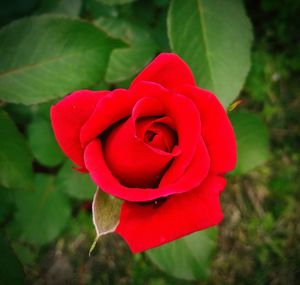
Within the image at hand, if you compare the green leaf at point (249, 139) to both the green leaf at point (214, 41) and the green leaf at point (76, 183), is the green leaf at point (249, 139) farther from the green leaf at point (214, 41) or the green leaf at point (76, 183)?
the green leaf at point (76, 183)

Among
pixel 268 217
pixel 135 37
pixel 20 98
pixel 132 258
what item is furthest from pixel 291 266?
pixel 20 98

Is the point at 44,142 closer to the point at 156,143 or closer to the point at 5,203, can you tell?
the point at 5,203

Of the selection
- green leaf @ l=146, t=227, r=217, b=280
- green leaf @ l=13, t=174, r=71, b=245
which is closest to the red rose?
green leaf @ l=146, t=227, r=217, b=280

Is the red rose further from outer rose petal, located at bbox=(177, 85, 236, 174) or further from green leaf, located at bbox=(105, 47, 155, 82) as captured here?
green leaf, located at bbox=(105, 47, 155, 82)

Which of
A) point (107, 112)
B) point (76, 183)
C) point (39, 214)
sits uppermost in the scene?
point (107, 112)

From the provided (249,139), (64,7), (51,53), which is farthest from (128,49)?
(249,139)

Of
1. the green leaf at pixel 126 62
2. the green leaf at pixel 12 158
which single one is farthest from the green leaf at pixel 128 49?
the green leaf at pixel 12 158
